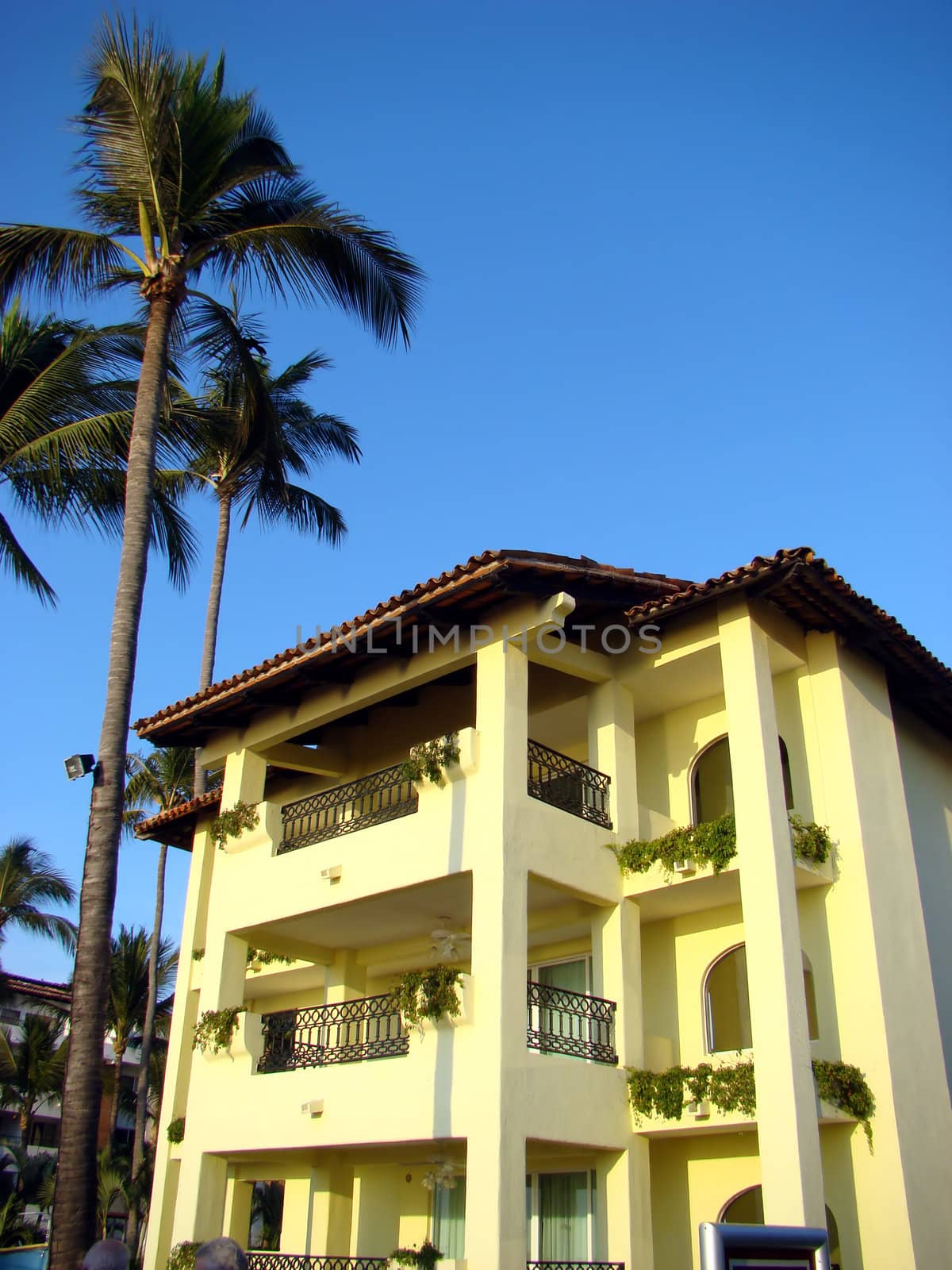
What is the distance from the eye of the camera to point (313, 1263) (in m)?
14.1

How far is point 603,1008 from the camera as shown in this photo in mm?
12906

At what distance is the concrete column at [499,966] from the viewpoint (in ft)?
35.6

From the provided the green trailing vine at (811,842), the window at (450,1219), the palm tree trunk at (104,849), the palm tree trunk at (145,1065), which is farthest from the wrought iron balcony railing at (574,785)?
the palm tree trunk at (145,1065)

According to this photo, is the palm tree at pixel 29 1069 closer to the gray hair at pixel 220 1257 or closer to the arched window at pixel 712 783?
the arched window at pixel 712 783

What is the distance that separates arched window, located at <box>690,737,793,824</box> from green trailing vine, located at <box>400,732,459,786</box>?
3410 millimetres

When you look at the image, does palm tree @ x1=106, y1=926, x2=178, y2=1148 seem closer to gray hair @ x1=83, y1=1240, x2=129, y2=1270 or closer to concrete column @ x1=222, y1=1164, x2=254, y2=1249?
concrete column @ x1=222, y1=1164, x2=254, y2=1249

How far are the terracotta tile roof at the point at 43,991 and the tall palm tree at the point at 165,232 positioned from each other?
32.9 m

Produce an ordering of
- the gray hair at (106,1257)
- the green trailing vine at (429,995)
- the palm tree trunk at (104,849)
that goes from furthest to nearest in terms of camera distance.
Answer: the green trailing vine at (429,995) < the palm tree trunk at (104,849) < the gray hair at (106,1257)

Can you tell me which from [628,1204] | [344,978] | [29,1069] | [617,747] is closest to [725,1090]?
[628,1204]

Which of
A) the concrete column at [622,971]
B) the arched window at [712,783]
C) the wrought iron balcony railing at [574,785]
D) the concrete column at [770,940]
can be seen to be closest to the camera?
the concrete column at [770,940]

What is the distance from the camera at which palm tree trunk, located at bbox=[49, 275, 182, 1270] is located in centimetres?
1080

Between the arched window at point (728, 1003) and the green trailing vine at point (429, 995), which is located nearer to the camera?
the green trailing vine at point (429, 995)

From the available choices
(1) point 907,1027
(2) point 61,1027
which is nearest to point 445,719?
(1) point 907,1027

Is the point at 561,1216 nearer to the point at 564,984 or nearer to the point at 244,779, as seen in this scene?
the point at 564,984
